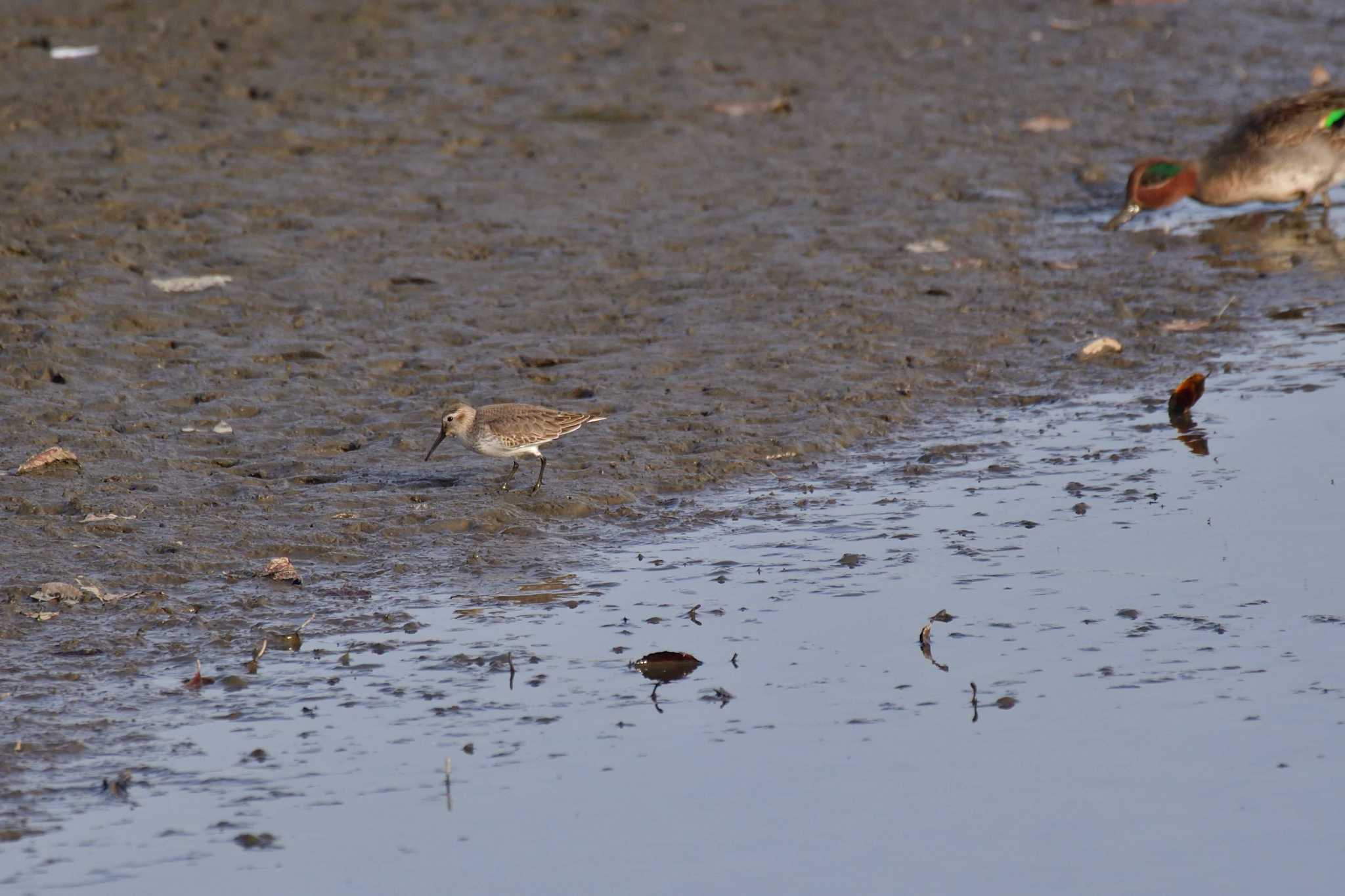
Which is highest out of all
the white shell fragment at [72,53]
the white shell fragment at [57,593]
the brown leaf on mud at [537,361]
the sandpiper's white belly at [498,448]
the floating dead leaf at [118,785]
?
the white shell fragment at [72,53]

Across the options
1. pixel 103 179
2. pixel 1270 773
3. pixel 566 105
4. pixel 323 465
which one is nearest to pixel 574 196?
pixel 566 105

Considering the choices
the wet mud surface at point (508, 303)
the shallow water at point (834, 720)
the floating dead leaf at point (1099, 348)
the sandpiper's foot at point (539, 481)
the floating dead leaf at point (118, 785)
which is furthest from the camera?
the floating dead leaf at point (1099, 348)

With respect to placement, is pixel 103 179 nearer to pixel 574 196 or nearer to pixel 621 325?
pixel 574 196

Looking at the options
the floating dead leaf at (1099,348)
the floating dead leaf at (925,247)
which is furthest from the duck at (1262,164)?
the floating dead leaf at (1099,348)

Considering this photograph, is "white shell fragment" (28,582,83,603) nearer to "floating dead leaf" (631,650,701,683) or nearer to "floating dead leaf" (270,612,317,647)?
"floating dead leaf" (270,612,317,647)

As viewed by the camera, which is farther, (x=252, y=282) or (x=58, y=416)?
(x=252, y=282)

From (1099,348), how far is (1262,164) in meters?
3.38

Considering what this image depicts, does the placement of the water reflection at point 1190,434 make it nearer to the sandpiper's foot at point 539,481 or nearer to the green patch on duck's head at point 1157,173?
the sandpiper's foot at point 539,481

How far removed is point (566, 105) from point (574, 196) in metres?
1.99

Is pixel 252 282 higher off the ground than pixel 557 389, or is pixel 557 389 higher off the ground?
pixel 252 282

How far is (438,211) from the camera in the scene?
1224 cm

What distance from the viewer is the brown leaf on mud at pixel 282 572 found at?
23.8 ft

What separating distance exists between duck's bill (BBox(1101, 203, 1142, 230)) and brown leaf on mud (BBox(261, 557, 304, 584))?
23.7ft

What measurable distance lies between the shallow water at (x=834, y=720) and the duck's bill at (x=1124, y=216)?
439 centimetres
